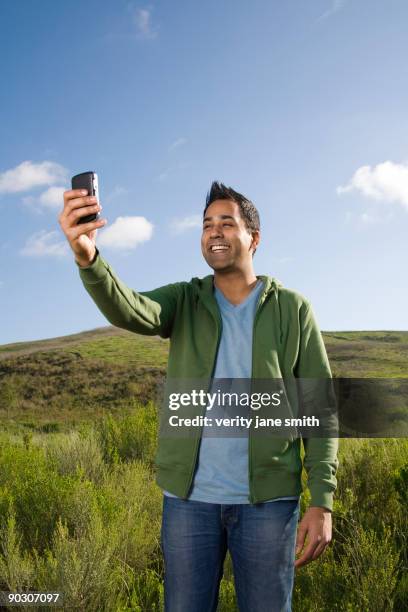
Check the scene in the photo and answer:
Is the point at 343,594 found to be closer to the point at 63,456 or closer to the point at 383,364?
the point at 63,456

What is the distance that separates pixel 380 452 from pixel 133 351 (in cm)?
3353

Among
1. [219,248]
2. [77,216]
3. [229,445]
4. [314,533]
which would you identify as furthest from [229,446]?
[77,216]

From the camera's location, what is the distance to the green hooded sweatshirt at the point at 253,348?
2.13m

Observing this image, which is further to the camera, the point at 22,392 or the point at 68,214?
the point at 22,392

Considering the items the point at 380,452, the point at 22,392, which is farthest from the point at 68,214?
the point at 22,392

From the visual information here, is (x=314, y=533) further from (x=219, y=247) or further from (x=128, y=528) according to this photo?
(x=128, y=528)

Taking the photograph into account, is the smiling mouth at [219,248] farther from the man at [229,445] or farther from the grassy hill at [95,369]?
the grassy hill at [95,369]

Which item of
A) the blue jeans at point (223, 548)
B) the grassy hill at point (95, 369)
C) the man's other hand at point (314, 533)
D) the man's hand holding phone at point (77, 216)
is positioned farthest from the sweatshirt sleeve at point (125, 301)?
the grassy hill at point (95, 369)

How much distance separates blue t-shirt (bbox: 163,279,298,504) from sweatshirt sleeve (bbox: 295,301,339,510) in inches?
7.2

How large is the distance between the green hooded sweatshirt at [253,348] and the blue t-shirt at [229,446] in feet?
0.10

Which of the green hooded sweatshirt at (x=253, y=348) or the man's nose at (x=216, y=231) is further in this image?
the man's nose at (x=216, y=231)

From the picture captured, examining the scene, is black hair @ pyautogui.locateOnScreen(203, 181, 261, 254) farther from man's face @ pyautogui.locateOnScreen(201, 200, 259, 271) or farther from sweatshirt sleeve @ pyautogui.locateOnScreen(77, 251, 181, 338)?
sweatshirt sleeve @ pyautogui.locateOnScreen(77, 251, 181, 338)

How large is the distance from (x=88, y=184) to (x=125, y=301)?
17.6 inches

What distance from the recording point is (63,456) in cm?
730
